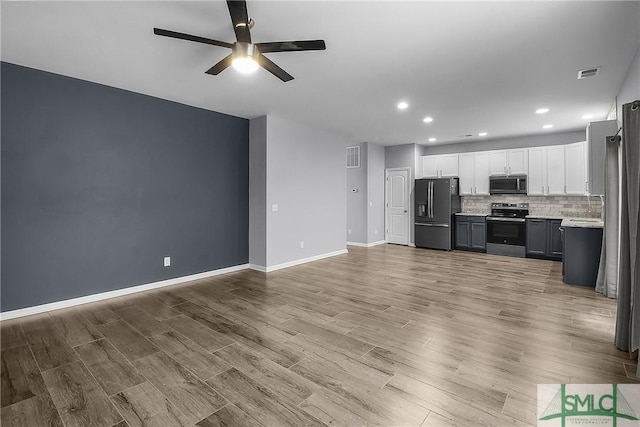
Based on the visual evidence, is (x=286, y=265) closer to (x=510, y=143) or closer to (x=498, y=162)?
(x=498, y=162)

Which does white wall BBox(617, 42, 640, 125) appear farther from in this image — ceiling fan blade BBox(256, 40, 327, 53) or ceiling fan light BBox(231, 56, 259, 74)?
ceiling fan light BBox(231, 56, 259, 74)

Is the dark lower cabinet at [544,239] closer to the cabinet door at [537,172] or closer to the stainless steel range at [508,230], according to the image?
the stainless steel range at [508,230]

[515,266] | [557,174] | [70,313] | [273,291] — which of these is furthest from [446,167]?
[70,313]

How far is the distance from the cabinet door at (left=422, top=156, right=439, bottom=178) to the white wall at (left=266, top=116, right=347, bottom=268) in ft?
8.36

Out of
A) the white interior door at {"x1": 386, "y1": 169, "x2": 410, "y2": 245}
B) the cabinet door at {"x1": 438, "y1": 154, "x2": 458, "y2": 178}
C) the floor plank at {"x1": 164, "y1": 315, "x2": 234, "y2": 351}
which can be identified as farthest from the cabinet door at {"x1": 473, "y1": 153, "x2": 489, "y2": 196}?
the floor plank at {"x1": 164, "y1": 315, "x2": 234, "y2": 351}

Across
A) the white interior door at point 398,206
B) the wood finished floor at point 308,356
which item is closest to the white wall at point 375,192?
the white interior door at point 398,206

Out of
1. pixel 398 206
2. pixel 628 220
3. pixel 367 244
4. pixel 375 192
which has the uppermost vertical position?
pixel 375 192

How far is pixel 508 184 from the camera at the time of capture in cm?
704

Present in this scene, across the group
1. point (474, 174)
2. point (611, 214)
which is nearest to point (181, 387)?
point (611, 214)

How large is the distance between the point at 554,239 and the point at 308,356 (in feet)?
20.4

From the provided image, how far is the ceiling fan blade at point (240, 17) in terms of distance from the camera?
202 cm

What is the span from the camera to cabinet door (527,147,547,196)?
21.9 feet

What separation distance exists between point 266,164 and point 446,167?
16.5ft

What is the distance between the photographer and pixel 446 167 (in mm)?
8000
